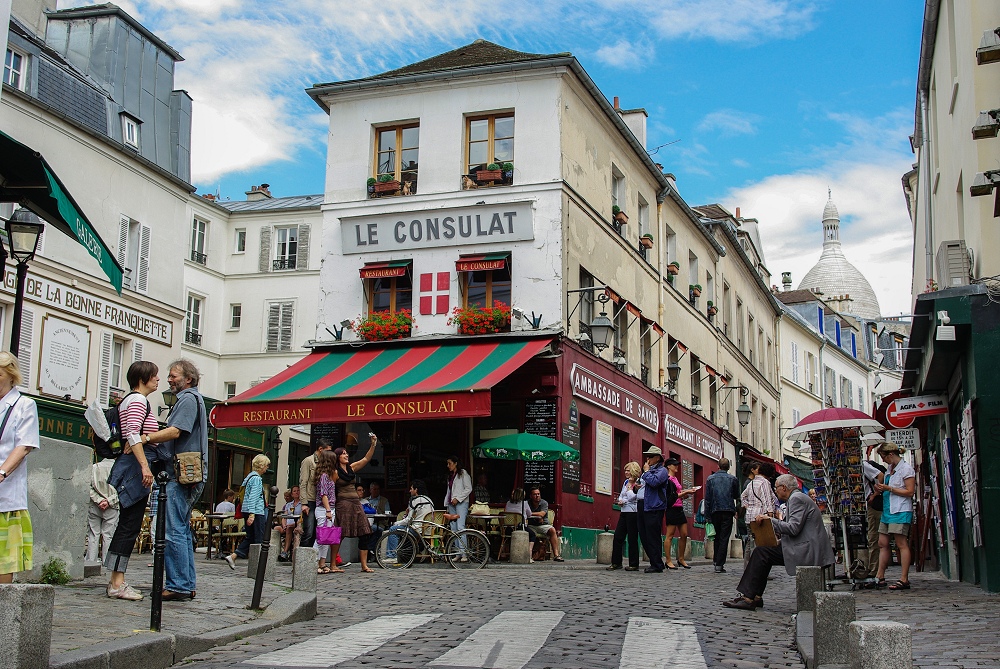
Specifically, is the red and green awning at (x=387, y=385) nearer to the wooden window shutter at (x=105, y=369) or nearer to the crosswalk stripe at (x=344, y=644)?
the wooden window shutter at (x=105, y=369)

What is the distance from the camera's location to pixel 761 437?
39.8 metres

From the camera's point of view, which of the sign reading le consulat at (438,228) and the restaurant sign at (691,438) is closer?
the sign reading le consulat at (438,228)

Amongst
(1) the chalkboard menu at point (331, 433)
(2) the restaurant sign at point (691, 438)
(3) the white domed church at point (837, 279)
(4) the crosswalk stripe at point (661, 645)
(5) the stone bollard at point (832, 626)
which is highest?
(3) the white domed church at point (837, 279)

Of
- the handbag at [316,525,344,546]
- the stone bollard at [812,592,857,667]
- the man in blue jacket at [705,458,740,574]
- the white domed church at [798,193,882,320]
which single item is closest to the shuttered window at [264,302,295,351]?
the man in blue jacket at [705,458,740,574]

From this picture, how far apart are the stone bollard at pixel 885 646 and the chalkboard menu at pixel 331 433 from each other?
17.0m

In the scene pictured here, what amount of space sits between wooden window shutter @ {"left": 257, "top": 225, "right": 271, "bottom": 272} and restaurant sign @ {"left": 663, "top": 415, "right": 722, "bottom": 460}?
1591 centimetres

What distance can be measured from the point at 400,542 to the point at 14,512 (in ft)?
29.8

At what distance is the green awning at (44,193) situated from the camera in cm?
850

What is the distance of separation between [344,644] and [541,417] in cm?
1297

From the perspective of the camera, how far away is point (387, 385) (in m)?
18.6

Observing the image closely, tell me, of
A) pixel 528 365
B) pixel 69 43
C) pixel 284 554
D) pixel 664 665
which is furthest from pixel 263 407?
pixel 69 43

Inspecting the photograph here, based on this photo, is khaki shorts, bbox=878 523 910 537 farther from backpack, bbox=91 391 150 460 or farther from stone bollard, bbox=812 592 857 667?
backpack, bbox=91 391 150 460

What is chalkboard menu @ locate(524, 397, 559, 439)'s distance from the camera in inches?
794

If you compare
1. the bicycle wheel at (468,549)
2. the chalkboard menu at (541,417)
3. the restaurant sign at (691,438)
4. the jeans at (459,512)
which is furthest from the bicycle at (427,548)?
the restaurant sign at (691,438)
